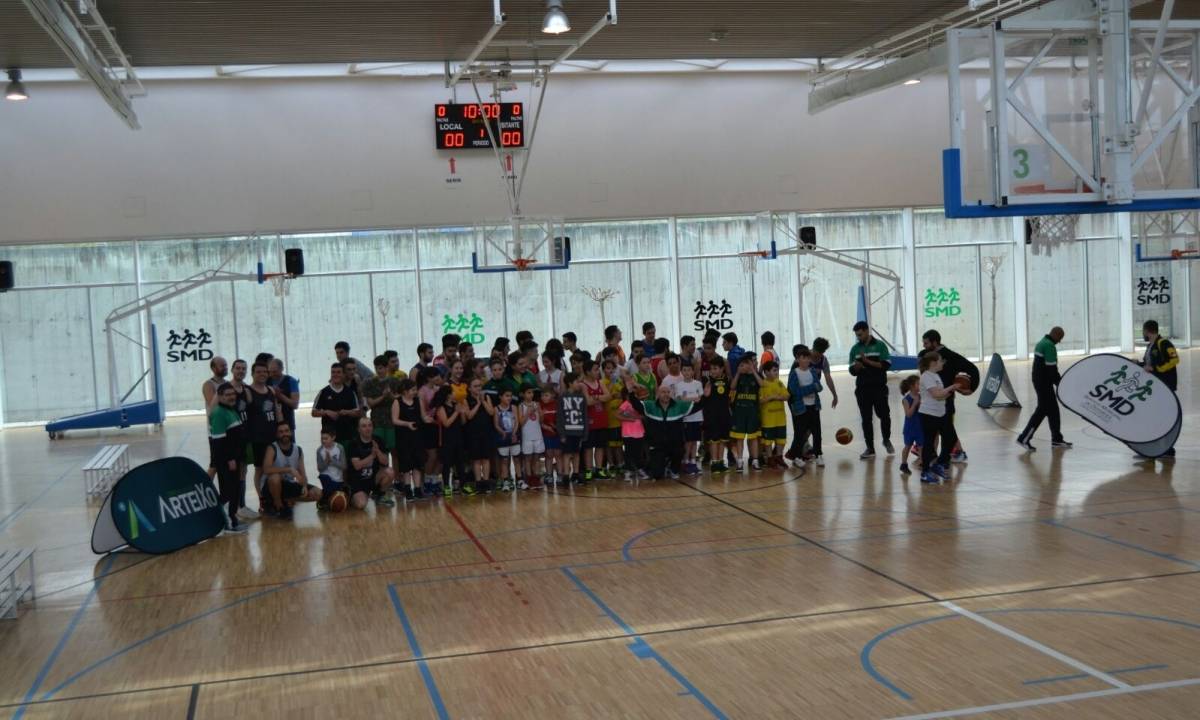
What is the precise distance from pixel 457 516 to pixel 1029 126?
21.6 feet

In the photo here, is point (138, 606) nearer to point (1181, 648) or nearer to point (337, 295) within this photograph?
point (1181, 648)

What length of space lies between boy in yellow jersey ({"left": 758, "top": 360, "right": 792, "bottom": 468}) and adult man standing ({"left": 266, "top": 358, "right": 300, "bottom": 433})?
5205mm

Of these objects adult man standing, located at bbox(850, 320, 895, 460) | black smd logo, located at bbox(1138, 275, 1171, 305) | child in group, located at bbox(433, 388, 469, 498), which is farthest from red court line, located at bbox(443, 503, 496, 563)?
black smd logo, located at bbox(1138, 275, 1171, 305)

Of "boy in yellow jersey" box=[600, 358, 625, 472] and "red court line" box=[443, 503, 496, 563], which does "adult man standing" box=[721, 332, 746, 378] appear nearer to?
"boy in yellow jersey" box=[600, 358, 625, 472]

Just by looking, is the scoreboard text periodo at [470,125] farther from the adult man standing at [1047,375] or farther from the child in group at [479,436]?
the adult man standing at [1047,375]

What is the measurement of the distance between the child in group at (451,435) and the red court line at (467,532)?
21.8 inches

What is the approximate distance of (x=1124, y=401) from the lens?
492 inches

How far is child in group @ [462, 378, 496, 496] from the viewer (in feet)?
39.8

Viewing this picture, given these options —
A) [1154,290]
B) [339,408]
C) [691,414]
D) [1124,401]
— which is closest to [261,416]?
[339,408]

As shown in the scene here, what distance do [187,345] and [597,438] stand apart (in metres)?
15.1

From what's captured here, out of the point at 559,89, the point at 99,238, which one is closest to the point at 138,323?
the point at 99,238

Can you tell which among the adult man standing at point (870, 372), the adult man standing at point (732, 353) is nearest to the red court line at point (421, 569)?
the adult man standing at point (870, 372)

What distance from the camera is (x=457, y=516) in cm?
1136

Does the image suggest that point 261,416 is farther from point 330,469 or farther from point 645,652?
point 645,652
